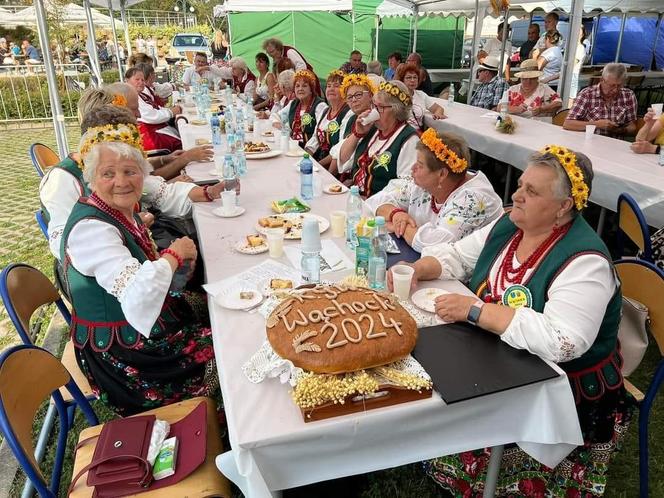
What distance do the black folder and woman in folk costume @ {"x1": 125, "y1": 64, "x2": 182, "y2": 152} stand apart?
17.9 ft

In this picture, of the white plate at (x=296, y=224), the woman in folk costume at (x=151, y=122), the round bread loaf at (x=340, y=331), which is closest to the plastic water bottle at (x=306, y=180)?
the white plate at (x=296, y=224)

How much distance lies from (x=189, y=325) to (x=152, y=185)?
1377 millimetres

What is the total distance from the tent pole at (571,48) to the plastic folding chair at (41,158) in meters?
6.28

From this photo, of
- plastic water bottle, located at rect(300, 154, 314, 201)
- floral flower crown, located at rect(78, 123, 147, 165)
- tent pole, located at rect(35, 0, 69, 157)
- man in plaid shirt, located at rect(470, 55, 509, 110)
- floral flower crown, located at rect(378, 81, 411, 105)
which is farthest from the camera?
man in plaid shirt, located at rect(470, 55, 509, 110)

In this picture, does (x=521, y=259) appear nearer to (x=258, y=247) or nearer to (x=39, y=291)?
(x=258, y=247)

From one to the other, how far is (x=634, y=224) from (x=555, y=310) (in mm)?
1621

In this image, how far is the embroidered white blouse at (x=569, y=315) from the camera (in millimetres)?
1589

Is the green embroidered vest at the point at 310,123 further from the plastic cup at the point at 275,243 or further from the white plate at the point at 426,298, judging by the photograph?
the white plate at the point at 426,298

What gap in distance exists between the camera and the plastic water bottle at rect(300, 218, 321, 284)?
6.57 ft

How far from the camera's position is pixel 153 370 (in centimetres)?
213

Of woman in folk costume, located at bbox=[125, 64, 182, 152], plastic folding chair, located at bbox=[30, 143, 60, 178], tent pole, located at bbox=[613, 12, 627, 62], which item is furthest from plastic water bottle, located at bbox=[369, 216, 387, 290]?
tent pole, located at bbox=[613, 12, 627, 62]

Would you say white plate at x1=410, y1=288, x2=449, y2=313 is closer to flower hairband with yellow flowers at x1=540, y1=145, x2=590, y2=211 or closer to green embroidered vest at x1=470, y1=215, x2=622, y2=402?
green embroidered vest at x1=470, y1=215, x2=622, y2=402

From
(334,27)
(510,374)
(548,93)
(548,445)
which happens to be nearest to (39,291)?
(510,374)

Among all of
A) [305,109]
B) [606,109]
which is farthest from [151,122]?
[606,109]
